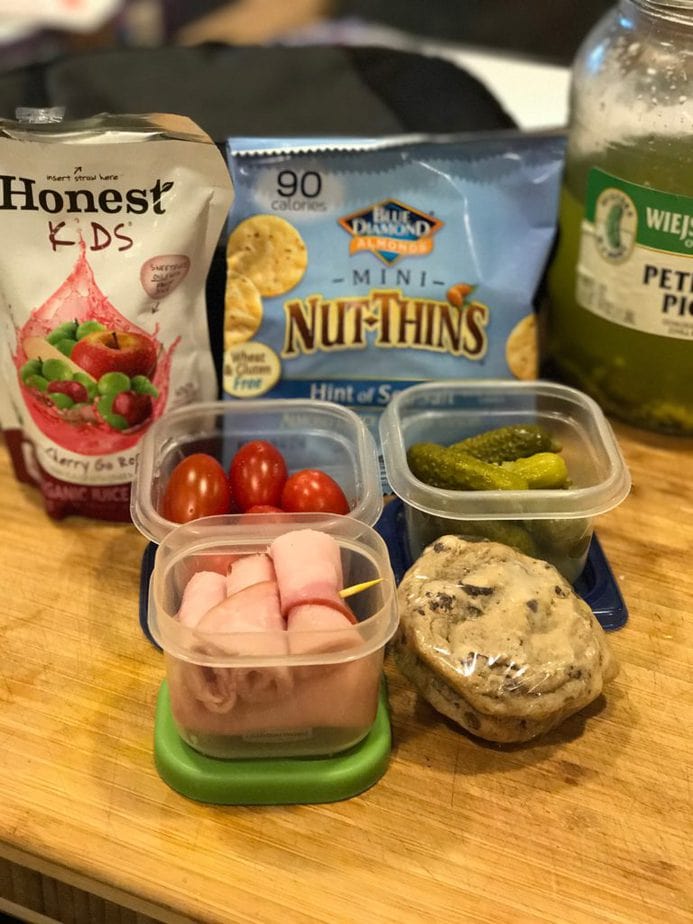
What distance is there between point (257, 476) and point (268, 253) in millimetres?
228

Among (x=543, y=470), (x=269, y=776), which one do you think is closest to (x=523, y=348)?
(x=543, y=470)

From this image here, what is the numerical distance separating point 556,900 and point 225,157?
2.19 ft

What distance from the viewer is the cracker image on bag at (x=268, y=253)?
97 cm

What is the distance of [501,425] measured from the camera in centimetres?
100

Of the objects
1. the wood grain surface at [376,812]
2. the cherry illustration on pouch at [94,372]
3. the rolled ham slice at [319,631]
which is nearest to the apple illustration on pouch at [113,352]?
the cherry illustration on pouch at [94,372]

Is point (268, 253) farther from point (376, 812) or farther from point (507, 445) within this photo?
point (376, 812)

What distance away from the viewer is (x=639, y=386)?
105 cm

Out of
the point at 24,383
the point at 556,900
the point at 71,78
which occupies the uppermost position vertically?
the point at 71,78

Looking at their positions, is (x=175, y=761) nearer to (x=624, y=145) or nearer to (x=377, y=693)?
(x=377, y=693)

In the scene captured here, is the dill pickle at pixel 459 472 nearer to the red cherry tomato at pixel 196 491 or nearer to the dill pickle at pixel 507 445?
the dill pickle at pixel 507 445

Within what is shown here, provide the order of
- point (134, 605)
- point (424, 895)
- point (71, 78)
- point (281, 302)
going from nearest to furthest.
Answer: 1. point (424, 895)
2. point (134, 605)
3. point (281, 302)
4. point (71, 78)

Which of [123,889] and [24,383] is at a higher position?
[24,383]

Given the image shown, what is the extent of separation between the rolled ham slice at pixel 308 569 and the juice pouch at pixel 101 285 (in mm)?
262

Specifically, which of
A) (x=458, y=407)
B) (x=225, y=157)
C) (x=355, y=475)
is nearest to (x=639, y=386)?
(x=458, y=407)
